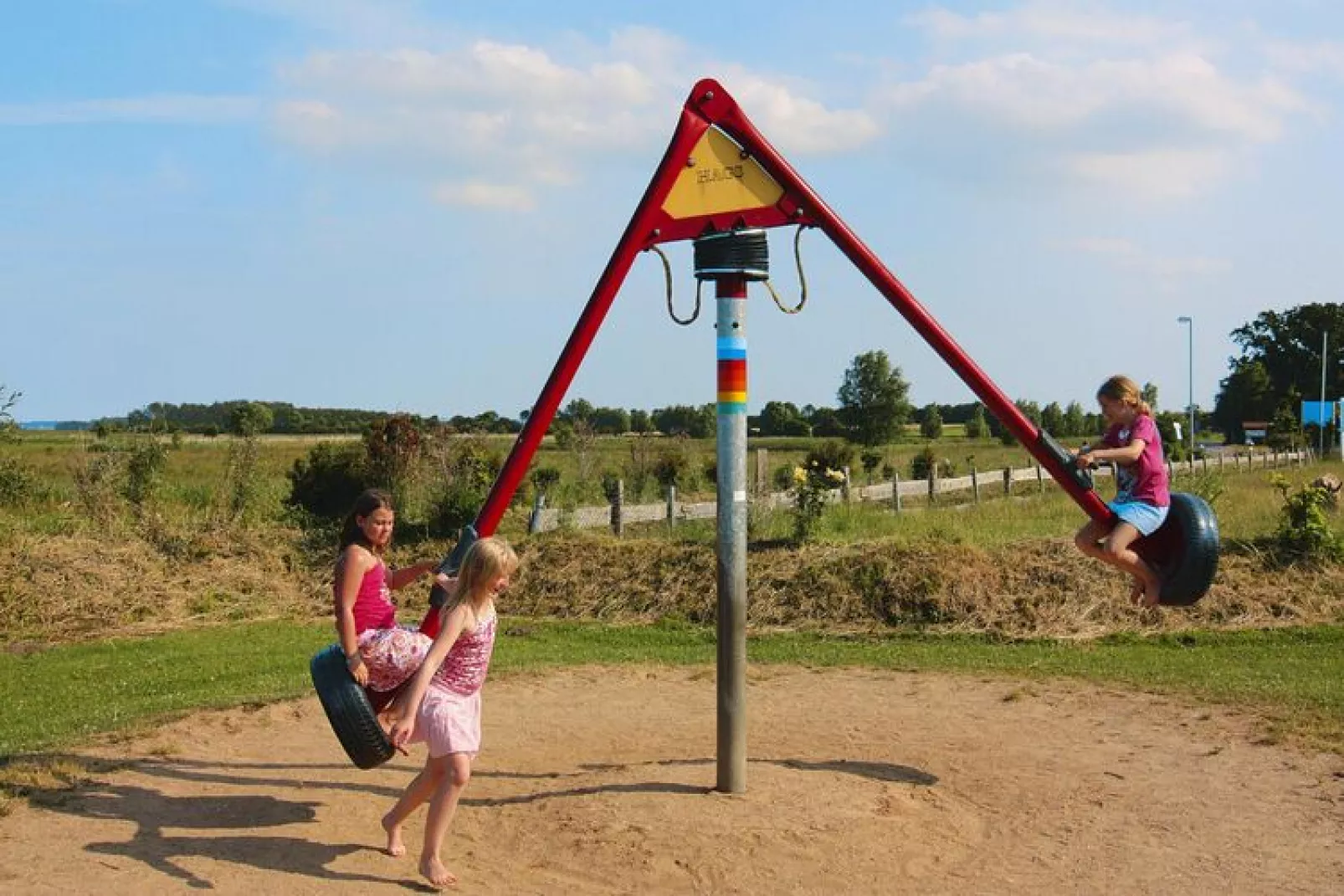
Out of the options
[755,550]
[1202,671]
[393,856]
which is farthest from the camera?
[755,550]

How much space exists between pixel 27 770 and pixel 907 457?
42290 millimetres

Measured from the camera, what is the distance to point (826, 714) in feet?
31.1

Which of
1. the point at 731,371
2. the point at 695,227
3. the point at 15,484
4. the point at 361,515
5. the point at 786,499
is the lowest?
the point at 786,499

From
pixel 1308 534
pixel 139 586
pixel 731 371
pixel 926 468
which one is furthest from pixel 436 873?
pixel 926 468

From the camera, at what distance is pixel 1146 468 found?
24.4 feet

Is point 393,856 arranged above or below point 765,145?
below

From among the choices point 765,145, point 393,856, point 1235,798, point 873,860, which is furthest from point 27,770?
point 1235,798

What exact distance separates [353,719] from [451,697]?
0.57m

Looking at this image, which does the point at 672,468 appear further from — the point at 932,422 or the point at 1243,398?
the point at 1243,398

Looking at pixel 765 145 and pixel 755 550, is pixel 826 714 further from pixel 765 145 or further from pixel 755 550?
pixel 755 550

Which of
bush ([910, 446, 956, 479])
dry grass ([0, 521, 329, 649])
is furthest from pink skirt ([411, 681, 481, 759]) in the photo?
bush ([910, 446, 956, 479])

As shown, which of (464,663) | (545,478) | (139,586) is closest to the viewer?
(464,663)

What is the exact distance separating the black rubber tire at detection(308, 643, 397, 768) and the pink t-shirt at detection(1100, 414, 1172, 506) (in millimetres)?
4369

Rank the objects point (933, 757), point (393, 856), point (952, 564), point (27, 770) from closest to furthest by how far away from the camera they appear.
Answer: point (393, 856)
point (27, 770)
point (933, 757)
point (952, 564)
